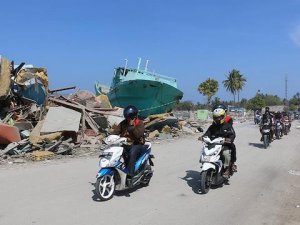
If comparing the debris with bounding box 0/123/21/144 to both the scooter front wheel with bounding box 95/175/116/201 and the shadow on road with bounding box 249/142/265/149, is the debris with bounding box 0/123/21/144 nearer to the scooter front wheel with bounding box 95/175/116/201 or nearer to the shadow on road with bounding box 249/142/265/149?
the scooter front wheel with bounding box 95/175/116/201

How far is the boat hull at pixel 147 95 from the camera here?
98.2ft

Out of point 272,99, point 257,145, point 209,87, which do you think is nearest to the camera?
point 257,145

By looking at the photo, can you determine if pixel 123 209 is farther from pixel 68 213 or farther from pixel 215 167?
pixel 215 167

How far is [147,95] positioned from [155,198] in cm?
2230

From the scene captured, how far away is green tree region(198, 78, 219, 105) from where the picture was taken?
7856cm

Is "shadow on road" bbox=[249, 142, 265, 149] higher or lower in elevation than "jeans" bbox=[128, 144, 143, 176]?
lower

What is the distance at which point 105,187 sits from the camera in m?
7.75

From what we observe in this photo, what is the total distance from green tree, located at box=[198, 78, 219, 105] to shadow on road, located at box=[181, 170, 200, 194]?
2689 inches

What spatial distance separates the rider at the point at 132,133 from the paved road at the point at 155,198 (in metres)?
0.64

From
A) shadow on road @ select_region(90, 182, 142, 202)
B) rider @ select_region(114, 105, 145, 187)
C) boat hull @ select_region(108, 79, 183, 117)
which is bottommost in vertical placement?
shadow on road @ select_region(90, 182, 142, 202)

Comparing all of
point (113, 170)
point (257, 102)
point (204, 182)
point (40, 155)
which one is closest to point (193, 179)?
point (204, 182)

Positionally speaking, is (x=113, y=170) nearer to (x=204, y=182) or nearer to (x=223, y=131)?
(x=204, y=182)

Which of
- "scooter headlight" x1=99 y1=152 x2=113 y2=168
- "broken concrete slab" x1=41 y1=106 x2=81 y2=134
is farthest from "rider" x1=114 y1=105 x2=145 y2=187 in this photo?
"broken concrete slab" x1=41 y1=106 x2=81 y2=134

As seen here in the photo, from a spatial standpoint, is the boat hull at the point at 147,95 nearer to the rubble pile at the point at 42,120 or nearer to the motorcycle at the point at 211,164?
the rubble pile at the point at 42,120
